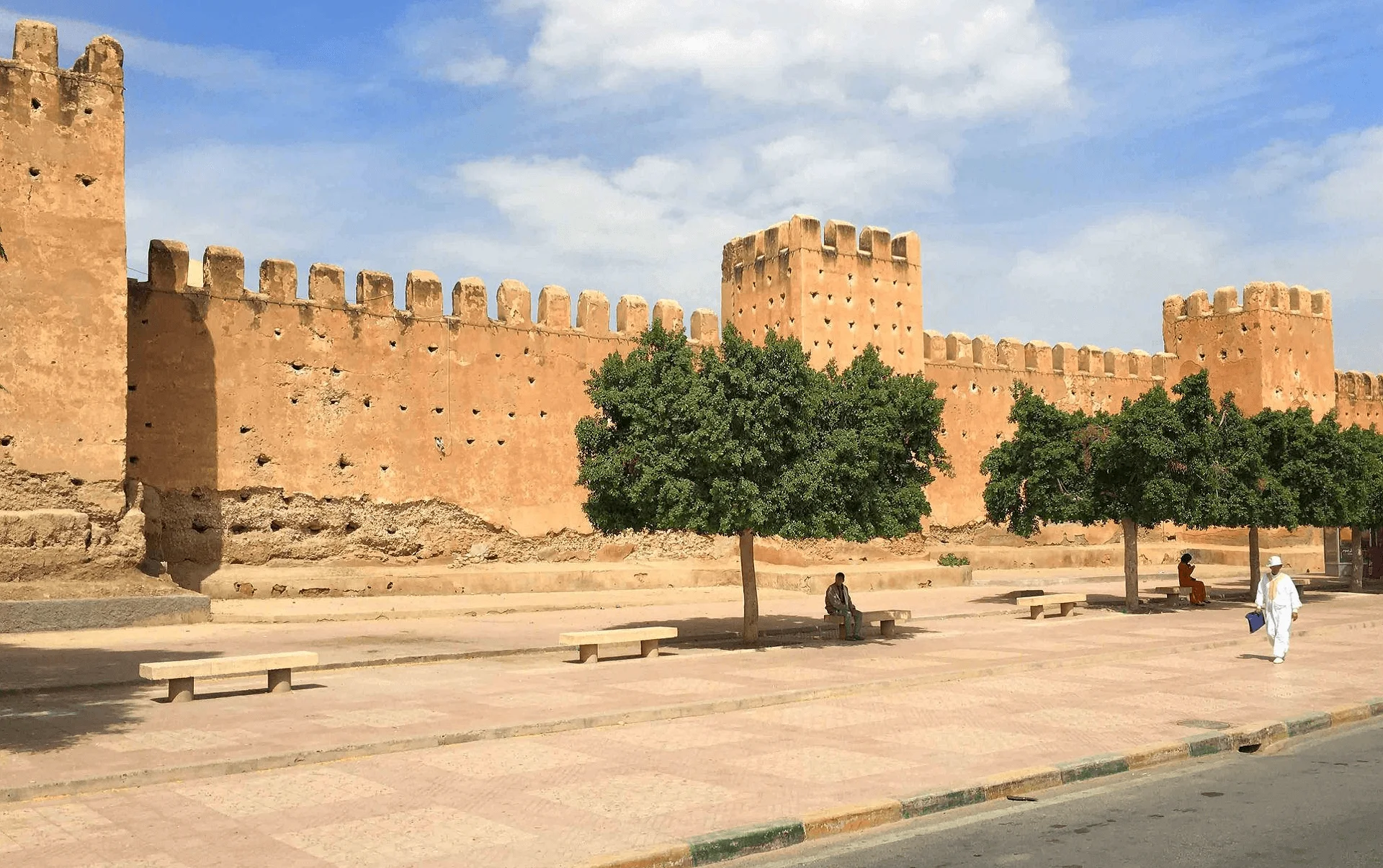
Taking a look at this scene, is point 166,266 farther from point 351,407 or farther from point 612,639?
point 612,639

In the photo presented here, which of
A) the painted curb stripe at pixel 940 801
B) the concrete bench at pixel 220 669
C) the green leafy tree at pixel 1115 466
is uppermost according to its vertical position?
the green leafy tree at pixel 1115 466

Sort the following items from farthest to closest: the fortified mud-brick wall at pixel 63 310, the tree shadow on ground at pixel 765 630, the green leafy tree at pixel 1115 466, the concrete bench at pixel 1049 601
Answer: the green leafy tree at pixel 1115 466, the concrete bench at pixel 1049 601, the fortified mud-brick wall at pixel 63 310, the tree shadow on ground at pixel 765 630

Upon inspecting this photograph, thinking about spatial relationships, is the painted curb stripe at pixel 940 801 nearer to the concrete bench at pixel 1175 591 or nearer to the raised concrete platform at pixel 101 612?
the raised concrete platform at pixel 101 612

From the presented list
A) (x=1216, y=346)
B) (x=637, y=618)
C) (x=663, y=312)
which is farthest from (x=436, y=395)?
(x=1216, y=346)

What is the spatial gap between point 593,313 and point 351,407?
5.68 metres

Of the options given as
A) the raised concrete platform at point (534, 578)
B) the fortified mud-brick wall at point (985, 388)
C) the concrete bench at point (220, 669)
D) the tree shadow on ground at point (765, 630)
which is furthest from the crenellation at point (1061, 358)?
the concrete bench at point (220, 669)

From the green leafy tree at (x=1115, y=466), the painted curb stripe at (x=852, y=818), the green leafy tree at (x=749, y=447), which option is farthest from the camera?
the green leafy tree at (x=1115, y=466)

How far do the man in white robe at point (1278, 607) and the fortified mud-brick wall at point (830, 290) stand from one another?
13892mm

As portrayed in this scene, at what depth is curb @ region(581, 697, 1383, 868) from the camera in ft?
19.0

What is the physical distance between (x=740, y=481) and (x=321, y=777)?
779 cm

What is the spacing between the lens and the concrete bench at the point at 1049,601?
19.0 meters

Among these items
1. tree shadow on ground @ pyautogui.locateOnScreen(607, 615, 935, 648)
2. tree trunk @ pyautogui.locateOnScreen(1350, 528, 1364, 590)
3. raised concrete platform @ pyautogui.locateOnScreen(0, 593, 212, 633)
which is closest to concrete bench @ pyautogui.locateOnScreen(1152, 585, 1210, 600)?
tree trunk @ pyautogui.locateOnScreen(1350, 528, 1364, 590)

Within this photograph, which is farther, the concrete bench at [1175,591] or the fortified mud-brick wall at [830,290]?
the fortified mud-brick wall at [830,290]

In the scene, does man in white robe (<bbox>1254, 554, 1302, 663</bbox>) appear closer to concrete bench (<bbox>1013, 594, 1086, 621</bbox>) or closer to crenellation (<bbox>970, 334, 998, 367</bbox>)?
concrete bench (<bbox>1013, 594, 1086, 621</bbox>)
